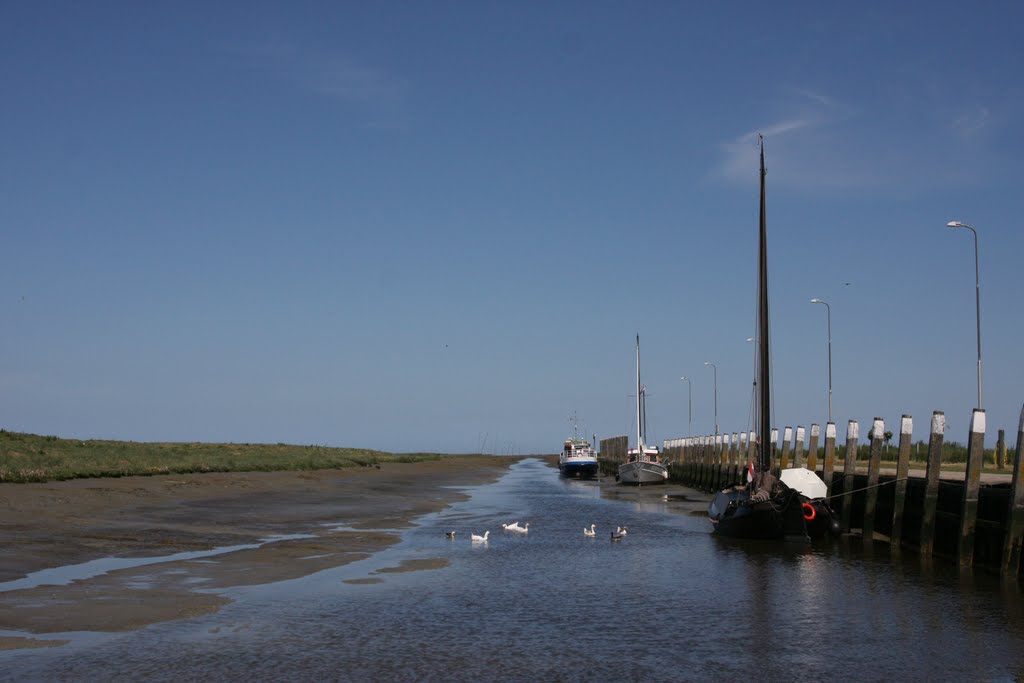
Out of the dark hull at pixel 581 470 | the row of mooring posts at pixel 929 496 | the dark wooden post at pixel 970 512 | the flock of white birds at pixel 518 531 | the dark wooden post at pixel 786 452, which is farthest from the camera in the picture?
the dark hull at pixel 581 470

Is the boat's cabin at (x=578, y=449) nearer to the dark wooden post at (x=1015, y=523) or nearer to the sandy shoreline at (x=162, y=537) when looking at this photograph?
the sandy shoreline at (x=162, y=537)

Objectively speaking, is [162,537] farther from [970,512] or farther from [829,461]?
[829,461]

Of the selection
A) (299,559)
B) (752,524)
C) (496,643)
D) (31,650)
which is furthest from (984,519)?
(31,650)

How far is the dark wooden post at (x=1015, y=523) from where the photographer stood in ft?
72.5

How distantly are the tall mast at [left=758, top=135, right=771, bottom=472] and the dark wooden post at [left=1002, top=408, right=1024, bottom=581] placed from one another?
40.9ft

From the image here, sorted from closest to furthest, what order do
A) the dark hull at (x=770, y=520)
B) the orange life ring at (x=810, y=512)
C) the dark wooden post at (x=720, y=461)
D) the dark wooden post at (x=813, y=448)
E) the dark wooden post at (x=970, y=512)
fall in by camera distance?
1. the dark wooden post at (x=970, y=512)
2. the dark hull at (x=770, y=520)
3. the orange life ring at (x=810, y=512)
4. the dark wooden post at (x=813, y=448)
5. the dark wooden post at (x=720, y=461)

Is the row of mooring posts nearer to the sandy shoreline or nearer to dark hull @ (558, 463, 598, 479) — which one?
the sandy shoreline

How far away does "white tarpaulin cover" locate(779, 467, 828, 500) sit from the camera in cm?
3456

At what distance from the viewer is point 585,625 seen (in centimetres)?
1788

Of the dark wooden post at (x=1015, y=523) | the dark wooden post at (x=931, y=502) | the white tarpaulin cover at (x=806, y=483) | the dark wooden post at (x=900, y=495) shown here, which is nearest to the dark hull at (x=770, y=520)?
the white tarpaulin cover at (x=806, y=483)

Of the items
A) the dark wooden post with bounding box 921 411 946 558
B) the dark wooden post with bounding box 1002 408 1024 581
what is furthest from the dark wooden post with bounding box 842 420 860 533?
the dark wooden post with bounding box 1002 408 1024 581

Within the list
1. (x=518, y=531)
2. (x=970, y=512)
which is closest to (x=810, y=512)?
(x=970, y=512)

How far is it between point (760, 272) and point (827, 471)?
8.29 meters

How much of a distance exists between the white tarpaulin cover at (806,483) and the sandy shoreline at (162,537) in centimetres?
1354
